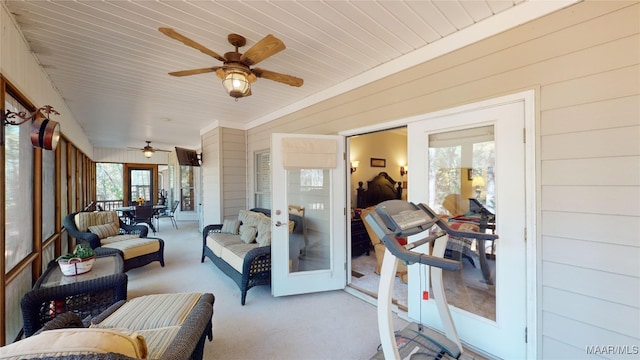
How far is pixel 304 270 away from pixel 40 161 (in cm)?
311

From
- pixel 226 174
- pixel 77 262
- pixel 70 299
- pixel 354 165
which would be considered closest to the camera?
pixel 70 299

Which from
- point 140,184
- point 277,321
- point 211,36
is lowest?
point 277,321

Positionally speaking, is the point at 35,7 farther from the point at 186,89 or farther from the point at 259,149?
the point at 259,149

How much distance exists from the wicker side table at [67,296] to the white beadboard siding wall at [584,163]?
3.55m

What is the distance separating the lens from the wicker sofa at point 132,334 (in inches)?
Result: 31.2

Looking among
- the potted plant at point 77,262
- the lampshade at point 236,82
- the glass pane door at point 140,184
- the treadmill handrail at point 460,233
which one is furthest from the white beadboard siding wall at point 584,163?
the glass pane door at point 140,184

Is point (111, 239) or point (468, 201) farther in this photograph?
point (111, 239)

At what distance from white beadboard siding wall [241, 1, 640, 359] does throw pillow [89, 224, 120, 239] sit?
5.84 metres

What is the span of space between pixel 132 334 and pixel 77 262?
228 cm

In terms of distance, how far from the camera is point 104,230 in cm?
441

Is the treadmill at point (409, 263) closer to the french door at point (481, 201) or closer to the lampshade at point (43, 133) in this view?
the french door at point (481, 201)

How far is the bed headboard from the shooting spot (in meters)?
5.80

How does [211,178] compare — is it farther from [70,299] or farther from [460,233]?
[460,233]

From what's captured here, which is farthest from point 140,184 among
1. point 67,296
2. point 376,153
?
point 67,296
